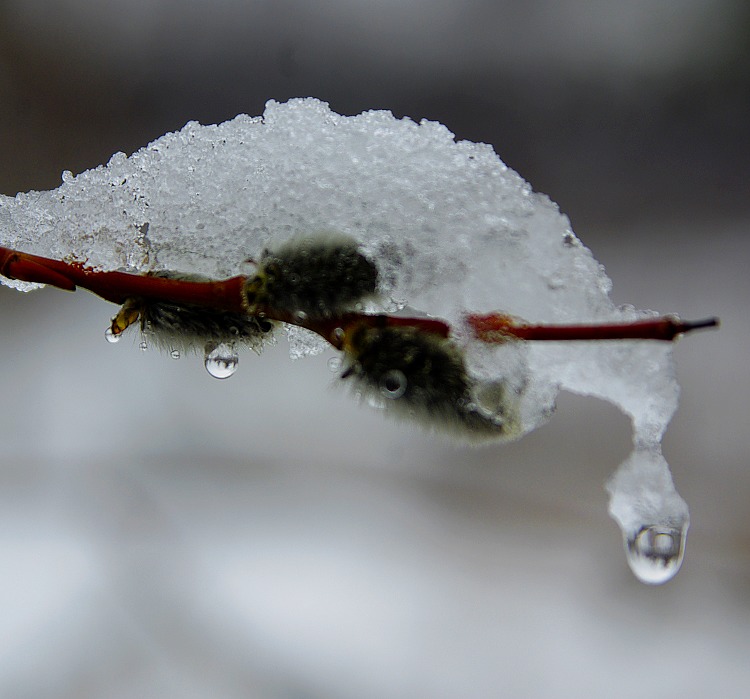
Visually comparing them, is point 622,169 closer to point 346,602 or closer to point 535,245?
point 346,602

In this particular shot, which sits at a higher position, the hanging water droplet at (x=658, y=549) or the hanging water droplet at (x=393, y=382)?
the hanging water droplet at (x=393, y=382)

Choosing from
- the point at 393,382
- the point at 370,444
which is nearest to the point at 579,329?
the point at 393,382

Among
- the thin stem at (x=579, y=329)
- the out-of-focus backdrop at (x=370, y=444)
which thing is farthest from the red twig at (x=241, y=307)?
the out-of-focus backdrop at (x=370, y=444)

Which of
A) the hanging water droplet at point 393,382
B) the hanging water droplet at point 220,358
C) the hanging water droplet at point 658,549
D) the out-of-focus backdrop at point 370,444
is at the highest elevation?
the out-of-focus backdrop at point 370,444

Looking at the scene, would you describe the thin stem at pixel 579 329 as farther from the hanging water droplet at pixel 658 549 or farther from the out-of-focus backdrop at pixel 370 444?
the out-of-focus backdrop at pixel 370 444

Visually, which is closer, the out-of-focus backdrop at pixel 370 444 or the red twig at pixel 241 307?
the red twig at pixel 241 307

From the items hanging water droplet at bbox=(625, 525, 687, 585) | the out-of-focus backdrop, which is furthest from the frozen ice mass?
the out-of-focus backdrop

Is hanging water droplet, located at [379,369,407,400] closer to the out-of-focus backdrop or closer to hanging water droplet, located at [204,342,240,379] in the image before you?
hanging water droplet, located at [204,342,240,379]

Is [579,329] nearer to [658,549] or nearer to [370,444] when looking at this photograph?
[658,549]
